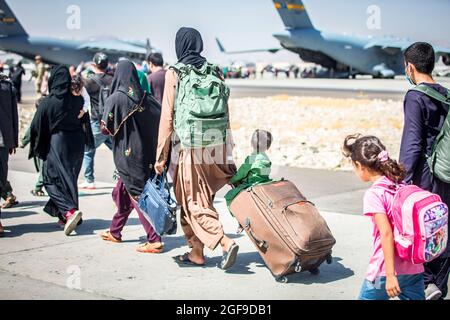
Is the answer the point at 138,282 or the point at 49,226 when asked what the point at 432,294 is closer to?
the point at 138,282

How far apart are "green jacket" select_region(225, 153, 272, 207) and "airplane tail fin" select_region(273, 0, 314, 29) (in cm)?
Answer: 5533

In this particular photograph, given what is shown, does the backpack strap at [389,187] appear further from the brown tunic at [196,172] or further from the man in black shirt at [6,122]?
the man in black shirt at [6,122]

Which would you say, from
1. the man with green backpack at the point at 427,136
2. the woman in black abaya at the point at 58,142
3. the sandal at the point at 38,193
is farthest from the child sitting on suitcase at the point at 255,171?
the sandal at the point at 38,193

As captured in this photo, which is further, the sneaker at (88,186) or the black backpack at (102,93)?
the sneaker at (88,186)

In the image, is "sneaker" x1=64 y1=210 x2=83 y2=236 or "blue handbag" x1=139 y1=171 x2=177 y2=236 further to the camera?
"sneaker" x1=64 y1=210 x2=83 y2=236

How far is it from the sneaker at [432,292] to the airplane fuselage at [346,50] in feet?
175

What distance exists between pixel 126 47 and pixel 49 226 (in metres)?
56.0

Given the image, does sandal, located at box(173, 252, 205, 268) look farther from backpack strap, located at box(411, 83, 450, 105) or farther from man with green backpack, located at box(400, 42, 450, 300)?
backpack strap, located at box(411, 83, 450, 105)

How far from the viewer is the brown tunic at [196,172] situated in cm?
555

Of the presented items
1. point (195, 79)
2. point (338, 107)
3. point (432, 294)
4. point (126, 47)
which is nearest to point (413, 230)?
point (432, 294)

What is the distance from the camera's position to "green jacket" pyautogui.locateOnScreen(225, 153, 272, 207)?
5617mm

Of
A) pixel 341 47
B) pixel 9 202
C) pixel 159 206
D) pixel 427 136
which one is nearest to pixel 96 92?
pixel 9 202

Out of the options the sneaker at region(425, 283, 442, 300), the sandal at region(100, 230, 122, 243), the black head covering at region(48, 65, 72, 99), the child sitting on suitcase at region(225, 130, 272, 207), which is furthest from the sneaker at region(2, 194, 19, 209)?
the sneaker at region(425, 283, 442, 300)

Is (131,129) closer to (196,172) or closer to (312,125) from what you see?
(196,172)
